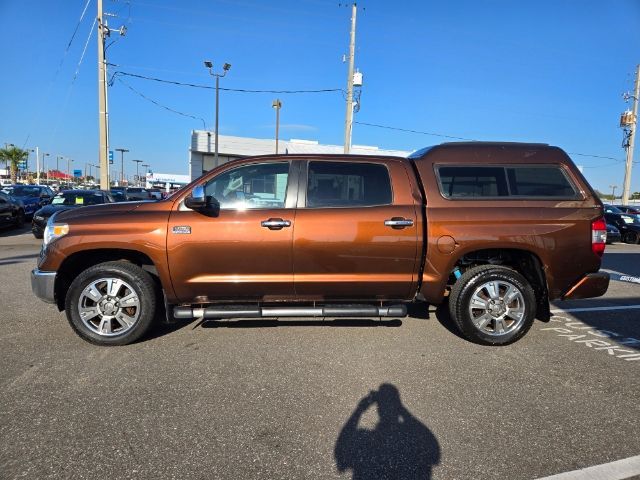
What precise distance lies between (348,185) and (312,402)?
2162mm

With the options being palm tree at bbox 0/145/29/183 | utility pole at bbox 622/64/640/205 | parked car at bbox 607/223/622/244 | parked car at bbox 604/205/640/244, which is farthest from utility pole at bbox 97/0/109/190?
Result: palm tree at bbox 0/145/29/183

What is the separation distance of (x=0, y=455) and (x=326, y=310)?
266 cm

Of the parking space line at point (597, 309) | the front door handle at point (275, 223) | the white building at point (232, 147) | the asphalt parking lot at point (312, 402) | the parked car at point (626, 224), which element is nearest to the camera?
the asphalt parking lot at point (312, 402)

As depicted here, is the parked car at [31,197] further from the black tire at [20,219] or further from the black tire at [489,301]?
the black tire at [489,301]

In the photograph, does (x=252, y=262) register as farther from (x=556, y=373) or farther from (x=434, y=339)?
(x=556, y=373)

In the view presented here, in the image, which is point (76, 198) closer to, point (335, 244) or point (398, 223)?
point (335, 244)

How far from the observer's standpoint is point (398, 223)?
160 inches

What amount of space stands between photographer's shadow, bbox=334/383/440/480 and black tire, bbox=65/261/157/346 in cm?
234

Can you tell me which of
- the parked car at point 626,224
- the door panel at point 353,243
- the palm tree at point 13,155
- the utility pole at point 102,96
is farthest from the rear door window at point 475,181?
the palm tree at point 13,155

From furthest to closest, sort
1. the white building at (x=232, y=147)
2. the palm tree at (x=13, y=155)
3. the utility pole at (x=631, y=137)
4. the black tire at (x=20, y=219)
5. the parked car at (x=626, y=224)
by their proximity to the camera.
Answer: the palm tree at (x=13, y=155)
the white building at (x=232, y=147)
the utility pole at (x=631, y=137)
the parked car at (x=626, y=224)
the black tire at (x=20, y=219)

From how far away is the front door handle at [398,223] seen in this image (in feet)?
13.3

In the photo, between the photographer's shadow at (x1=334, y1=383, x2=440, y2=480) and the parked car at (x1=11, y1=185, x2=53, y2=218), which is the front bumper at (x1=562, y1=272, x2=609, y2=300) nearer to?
the photographer's shadow at (x1=334, y1=383, x2=440, y2=480)

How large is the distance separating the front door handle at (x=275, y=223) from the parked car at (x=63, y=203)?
987 centimetres

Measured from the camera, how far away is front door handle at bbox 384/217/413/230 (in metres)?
4.05
